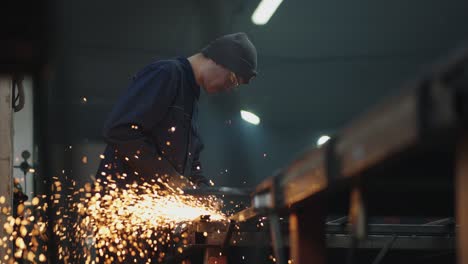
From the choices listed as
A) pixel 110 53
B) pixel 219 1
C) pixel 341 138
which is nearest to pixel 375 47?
pixel 219 1

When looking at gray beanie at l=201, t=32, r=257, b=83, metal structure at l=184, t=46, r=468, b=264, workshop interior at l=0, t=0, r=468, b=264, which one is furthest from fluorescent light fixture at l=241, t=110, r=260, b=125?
metal structure at l=184, t=46, r=468, b=264

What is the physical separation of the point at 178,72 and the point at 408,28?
219 centimetres

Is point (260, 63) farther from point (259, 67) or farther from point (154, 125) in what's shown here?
point (154, 125)

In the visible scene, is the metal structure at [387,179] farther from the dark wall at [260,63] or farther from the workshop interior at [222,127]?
the dark wall at [260,63]

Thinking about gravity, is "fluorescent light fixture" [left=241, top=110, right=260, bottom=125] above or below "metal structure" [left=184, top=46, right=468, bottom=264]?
above

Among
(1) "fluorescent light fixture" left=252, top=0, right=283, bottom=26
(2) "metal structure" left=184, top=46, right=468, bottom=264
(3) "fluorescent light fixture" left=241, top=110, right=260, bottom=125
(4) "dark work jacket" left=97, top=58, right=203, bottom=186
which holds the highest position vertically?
(1) "fluorescent light fixture" left=252, top=0, right=283, bottom=26

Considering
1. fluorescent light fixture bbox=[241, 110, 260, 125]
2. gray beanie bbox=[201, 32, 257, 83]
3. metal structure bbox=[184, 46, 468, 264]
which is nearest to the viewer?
metal structure bbox=[184, 46, 468, 264]

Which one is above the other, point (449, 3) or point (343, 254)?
point (449, 3)

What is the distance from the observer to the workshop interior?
11.2 ft

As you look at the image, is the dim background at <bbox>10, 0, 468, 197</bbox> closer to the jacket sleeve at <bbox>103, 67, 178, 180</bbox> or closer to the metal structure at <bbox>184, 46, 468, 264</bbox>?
the jacket sleeve at <bbox>103, 67, 178, 180</bbox>

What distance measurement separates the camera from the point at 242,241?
335 cm

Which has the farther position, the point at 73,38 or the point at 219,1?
the point at 73,38

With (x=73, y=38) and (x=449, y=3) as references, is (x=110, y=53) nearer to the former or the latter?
(x=73, y=38)

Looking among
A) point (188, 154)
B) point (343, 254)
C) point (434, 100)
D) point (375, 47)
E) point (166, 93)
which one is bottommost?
point (343, 254)
